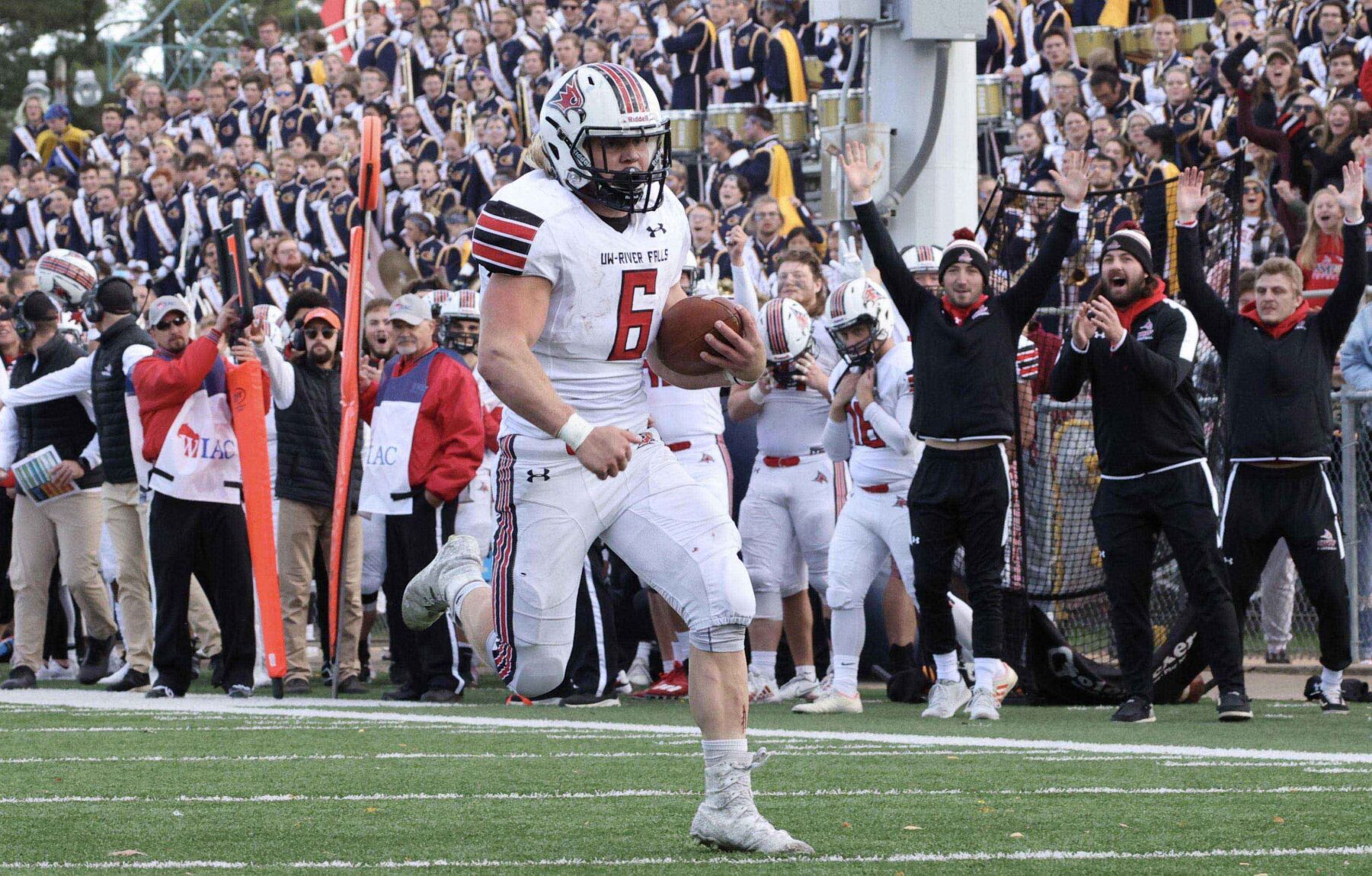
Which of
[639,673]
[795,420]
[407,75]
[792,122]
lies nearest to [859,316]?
[795,420]

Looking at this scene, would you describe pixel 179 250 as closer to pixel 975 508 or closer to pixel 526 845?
pixel 975 508

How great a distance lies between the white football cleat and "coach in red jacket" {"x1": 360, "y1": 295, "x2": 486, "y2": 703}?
118 cm

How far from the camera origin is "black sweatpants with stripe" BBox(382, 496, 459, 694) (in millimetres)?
9555

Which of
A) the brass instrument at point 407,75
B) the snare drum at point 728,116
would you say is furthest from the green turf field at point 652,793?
the brass instrument at point 407,75

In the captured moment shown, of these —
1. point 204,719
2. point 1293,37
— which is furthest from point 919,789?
point 1293,37

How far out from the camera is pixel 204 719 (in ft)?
27.4

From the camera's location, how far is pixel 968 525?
8273mm

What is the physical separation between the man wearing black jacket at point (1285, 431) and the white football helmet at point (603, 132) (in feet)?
12.9

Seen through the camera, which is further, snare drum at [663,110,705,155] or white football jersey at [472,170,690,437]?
snare drum at [663,110,705,155]

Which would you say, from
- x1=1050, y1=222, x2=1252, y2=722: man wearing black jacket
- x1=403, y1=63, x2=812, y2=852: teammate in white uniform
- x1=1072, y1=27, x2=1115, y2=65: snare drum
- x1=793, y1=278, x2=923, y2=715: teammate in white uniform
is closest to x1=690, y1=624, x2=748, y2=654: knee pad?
x1=403, y1=63, x2=812, y2=852: teammate in white uniform

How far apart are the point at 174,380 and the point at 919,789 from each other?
509 centimetres

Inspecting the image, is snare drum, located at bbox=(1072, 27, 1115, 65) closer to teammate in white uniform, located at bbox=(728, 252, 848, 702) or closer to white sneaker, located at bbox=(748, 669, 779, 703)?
teammate in white uniform, located at bbox=(728, 252, 848, 702)

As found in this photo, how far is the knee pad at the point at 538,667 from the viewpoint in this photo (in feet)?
16.3

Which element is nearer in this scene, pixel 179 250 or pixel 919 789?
pixel 919 789
